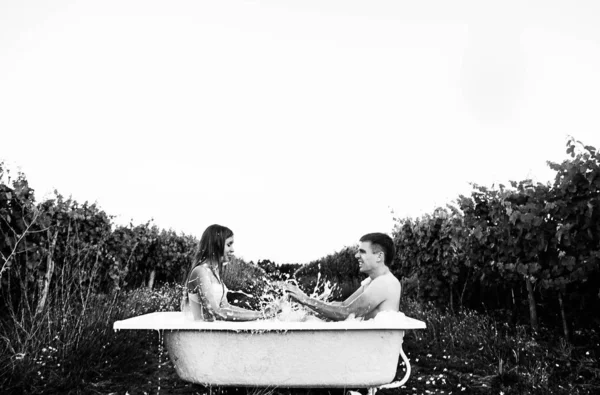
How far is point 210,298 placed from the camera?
337 cm

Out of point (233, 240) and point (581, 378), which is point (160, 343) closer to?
point (233, 240)

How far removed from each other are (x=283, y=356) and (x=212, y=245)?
2.78 feet

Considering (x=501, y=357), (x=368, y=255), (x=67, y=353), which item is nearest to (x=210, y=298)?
(x=368, y=255)

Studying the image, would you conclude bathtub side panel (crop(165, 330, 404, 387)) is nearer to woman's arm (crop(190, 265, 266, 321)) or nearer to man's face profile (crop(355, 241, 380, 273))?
woman's arm (crop(190, 265, 266, 321))

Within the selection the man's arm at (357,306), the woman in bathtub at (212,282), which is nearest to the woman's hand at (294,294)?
the man's arm at (357,306)

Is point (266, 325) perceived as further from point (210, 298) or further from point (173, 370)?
point (173, 370)

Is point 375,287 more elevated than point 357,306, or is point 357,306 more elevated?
point 375,287

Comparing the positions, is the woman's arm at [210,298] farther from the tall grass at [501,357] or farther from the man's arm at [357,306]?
the tall grass at [501,357]

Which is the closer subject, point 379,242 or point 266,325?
point 266,325

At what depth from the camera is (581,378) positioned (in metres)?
4.32

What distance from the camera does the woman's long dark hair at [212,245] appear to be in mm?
3479

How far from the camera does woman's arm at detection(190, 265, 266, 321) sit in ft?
11.0

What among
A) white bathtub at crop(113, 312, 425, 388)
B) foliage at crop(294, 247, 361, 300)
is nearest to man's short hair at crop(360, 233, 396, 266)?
white bathtub at crop(113, 312, 425, 388)

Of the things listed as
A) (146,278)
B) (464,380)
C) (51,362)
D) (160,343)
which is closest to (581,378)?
(464,380)
